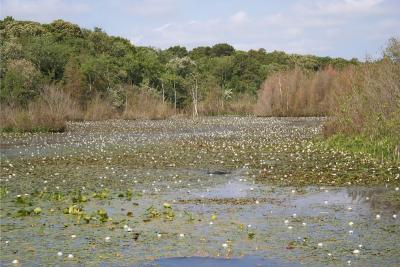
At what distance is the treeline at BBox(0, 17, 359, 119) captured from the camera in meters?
57.8

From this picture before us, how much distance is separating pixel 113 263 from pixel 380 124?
16.2 metres

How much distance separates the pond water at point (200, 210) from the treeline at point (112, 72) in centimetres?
2978

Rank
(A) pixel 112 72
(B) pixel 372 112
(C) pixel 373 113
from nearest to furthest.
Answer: (C) pixel 373 113 → (B) pixel 372 112 → (A) pixel 112 72

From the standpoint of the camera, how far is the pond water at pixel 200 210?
8.88 m

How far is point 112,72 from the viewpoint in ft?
232

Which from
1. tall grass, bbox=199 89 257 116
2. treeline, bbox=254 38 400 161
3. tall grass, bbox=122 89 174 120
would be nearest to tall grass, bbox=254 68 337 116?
tall grass, bbox=199 89 257 116

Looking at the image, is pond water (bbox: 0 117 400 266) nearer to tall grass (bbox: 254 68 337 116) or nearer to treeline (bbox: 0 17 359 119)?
treeline (bbox: 0 17 359 119)

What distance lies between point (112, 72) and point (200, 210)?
6027 cm

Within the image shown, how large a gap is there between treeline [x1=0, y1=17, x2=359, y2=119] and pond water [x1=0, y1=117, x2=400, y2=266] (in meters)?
29.8

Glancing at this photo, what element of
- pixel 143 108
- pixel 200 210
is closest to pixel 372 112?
pixel 200 210

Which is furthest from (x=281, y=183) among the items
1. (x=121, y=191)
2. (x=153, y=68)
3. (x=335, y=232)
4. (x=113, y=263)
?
(x=153, y=68)

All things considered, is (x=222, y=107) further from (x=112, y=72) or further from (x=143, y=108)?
(x=112, y=72)

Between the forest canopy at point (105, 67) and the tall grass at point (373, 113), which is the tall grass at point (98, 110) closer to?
the forest canopy at point (105, 67)

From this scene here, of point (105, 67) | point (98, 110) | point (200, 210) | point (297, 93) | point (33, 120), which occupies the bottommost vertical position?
point (200, 210)
